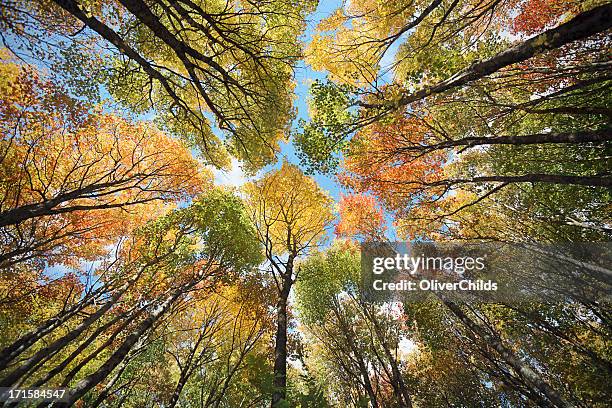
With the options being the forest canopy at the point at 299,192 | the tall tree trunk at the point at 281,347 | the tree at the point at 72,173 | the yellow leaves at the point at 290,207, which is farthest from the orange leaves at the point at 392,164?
the tree at the point at 72,173

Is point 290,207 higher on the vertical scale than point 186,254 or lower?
higher

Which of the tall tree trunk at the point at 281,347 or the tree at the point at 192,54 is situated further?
the tall tree trunk at the point at 281,347

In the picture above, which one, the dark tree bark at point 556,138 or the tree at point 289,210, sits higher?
the tree at point 289,210

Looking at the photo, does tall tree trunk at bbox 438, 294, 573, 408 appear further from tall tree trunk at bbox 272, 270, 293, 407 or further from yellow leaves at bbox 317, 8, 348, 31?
yellow leaves at bbox 317, 8, 348, 31

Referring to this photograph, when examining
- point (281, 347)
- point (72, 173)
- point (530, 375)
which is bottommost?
point (530, 375)

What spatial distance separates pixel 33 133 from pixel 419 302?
45.2 ft

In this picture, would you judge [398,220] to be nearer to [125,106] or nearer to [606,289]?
[606,289]

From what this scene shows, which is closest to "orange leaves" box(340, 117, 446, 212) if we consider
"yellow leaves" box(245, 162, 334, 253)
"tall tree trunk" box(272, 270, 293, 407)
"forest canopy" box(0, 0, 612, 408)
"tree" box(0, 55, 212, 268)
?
"forest canopy" box(0, 0, 612, 408)

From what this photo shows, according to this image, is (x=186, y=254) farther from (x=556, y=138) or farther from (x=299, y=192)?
(x=556, y=138)

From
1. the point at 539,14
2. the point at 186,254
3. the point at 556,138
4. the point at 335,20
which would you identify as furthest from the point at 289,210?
the point at 539,14

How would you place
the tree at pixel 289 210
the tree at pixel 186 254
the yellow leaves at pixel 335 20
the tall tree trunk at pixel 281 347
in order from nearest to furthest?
the tall tree trunk at pixel 281 347, the yellow leaves at pixel 335 20, the tree at pixel 186 254, the tree at pixel 289 210

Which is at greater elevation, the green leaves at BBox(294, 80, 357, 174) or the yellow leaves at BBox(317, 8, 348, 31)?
the yellow leaves at BBox(317, 8, 348, 31)

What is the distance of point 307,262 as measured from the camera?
13.1m

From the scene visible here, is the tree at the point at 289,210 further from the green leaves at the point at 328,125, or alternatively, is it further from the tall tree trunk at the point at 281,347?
the green leaves at the point at 328,125
